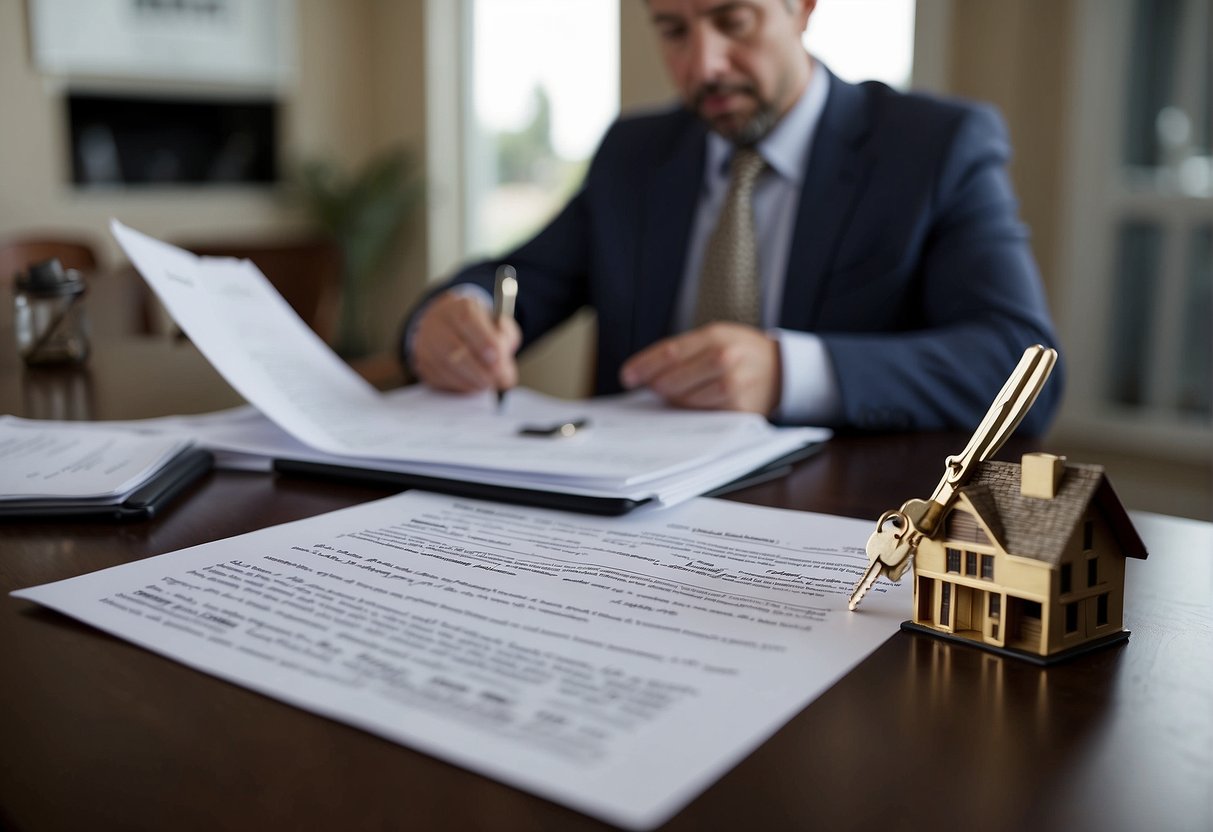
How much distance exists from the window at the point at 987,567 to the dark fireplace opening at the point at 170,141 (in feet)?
15.7

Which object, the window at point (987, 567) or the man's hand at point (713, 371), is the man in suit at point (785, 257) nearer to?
the man's hand at point (713, 371)

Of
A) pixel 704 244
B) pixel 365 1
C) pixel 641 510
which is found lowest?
pixel 641 510

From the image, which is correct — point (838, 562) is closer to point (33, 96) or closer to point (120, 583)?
point (120, 583)

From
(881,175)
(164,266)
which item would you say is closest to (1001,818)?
(164,266)

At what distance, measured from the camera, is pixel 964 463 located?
560mm

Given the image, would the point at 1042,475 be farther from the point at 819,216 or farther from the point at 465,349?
the point at 819,216

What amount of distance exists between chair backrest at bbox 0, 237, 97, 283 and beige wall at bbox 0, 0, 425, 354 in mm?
1182

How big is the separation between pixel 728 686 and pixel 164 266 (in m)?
0.80

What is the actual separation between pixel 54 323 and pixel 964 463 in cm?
140

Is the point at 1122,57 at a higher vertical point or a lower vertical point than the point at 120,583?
higher

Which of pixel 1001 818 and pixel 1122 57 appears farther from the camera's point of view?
pixel 1122 57

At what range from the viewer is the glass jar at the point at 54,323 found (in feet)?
4.96

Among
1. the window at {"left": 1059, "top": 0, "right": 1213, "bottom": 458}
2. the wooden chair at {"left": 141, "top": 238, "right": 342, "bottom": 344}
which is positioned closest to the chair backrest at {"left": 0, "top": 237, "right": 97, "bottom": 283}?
the wooden chair at {"left": 141, "top": 238, "right": 342, "bottom": 344}

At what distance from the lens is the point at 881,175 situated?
5.12 feet
